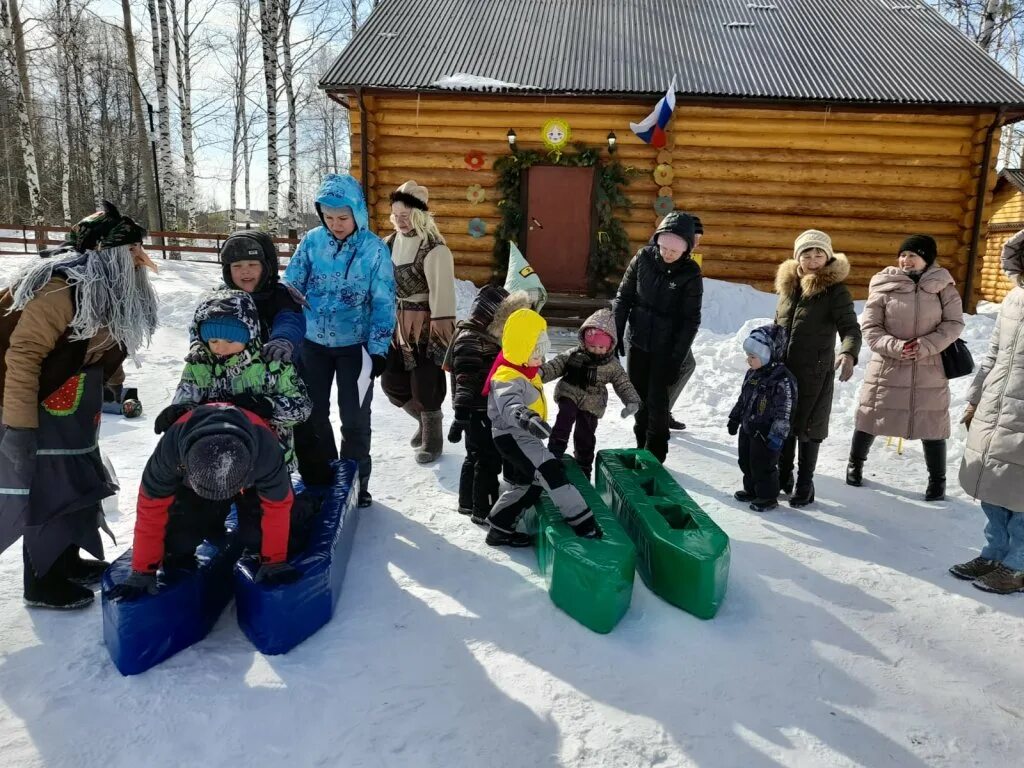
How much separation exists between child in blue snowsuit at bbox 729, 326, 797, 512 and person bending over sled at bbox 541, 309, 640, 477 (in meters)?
0.70

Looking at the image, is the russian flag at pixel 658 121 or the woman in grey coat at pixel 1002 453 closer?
the woman in grey coat at pixel 1002 453

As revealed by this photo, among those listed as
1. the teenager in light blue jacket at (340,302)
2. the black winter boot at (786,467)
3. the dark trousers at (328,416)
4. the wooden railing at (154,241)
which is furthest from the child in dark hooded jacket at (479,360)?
the wooden railing at (154,241)

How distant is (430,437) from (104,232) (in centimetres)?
250

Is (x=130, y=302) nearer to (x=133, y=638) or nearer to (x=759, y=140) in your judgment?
(x=133, y=638)

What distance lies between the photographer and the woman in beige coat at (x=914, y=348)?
400 cm

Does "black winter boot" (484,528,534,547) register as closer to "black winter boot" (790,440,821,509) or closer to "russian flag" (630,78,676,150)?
"black winter boot" (790,440,821,509)

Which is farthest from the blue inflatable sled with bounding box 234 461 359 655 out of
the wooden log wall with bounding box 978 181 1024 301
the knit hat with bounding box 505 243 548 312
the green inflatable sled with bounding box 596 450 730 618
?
the wooden log wall with bounding box 978 181 1024 301

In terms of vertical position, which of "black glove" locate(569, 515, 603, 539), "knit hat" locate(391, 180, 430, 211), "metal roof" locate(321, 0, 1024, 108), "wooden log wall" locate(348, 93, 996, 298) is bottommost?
"black glove" locate(569, 515, 603, 539)

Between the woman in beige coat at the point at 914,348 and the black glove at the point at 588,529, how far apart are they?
93.7 inches

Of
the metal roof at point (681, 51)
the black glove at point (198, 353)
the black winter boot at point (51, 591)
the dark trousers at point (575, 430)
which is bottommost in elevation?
the black winter boot at point (51, 591)

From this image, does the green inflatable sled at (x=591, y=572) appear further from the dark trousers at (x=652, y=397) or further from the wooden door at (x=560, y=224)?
the wooden door at (x=560, y=224)

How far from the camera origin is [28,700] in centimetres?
223

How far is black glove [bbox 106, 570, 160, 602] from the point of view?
236cm

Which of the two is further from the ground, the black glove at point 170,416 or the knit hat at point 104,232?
the knit hat at point 104,232
